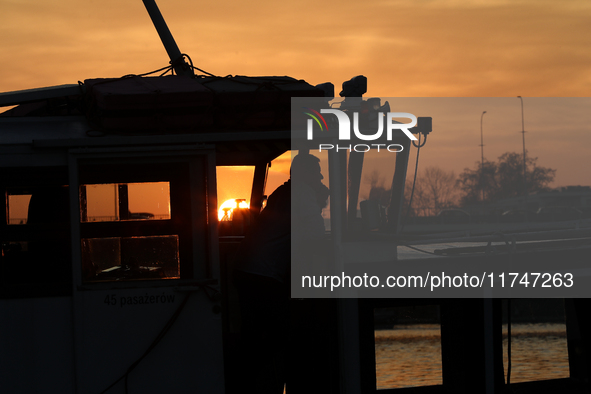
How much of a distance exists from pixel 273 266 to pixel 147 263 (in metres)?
0.88

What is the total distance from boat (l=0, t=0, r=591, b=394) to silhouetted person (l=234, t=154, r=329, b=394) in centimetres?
13

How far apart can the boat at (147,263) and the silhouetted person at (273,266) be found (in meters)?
0.13

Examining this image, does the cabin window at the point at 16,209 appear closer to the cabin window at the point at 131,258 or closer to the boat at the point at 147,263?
the boat at the point at 147,263

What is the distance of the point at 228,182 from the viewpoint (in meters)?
5.55

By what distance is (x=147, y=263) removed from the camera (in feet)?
13.5

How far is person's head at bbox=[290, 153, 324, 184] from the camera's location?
171 inches

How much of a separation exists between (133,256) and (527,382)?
3.13 m

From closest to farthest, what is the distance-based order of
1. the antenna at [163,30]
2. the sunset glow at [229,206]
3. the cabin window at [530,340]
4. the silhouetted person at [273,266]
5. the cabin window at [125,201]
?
the cabin window at [125,201], the silhouetted person at [273,266], the cabin window at [530,340], the sunset glow at [229,206], the antenna at [163,30]

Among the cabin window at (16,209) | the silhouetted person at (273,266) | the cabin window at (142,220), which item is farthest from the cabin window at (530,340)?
the cabin window at (16,209)

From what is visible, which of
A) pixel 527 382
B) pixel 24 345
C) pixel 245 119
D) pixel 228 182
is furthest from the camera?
pixel 228 182

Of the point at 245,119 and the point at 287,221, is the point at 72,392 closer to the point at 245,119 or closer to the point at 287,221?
the point at 287,221

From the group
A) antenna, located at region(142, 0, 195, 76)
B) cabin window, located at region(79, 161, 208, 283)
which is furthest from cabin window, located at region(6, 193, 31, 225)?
antenna, located at region(142, 0, 195, 76)

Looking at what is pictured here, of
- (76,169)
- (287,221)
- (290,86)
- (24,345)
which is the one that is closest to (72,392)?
(24,345)

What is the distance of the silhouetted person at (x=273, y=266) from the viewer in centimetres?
426
